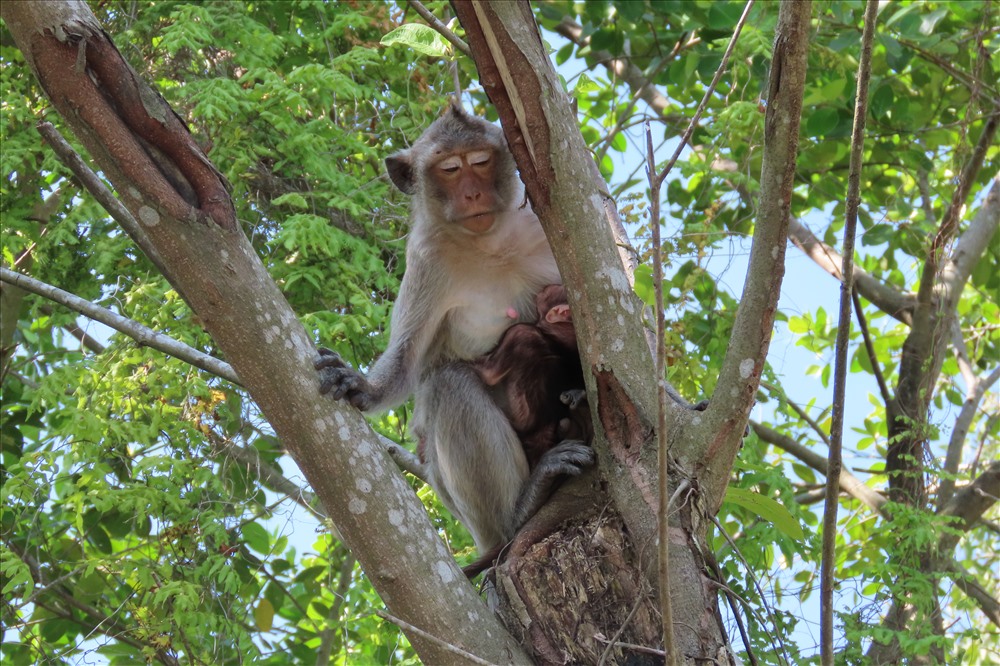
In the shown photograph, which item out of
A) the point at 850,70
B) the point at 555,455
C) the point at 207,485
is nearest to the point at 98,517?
A: the point at 207,485

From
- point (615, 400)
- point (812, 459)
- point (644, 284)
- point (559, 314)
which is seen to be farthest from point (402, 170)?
point (812, 459)

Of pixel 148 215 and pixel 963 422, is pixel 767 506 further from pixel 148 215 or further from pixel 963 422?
pixel 963 422

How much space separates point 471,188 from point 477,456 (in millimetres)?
1373

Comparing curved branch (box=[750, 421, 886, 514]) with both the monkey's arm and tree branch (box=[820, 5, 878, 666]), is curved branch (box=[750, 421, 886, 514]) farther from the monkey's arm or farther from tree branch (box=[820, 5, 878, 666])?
tree branch (box=[820, 5, 878, 666])

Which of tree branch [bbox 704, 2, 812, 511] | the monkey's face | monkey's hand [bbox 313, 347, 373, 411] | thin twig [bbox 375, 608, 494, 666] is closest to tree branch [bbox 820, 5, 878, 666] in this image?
Result: tree branch [bbox 704, 2, 812, 511]

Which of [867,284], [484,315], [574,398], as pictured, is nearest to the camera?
[574,398]

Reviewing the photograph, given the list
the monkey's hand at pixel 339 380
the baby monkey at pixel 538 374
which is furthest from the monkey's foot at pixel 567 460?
the monkey's hand at pixel 339 380

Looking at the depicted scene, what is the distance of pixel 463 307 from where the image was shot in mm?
5605

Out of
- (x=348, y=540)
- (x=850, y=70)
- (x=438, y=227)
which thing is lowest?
(x=348, y=540)

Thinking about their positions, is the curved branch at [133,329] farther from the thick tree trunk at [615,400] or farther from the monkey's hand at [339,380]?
the thick tree trunk at [615,400]

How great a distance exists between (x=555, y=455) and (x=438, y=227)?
5.22 ft

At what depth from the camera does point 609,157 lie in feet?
29.9

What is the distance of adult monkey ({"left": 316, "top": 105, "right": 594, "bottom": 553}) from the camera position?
5.07 meters

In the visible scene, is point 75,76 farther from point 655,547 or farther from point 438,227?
point 438,227
